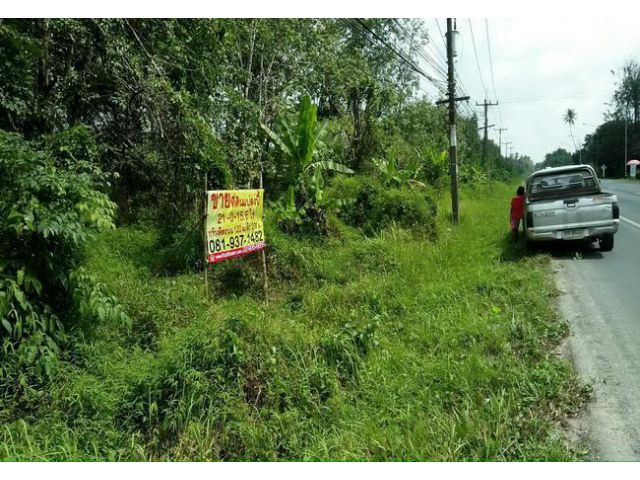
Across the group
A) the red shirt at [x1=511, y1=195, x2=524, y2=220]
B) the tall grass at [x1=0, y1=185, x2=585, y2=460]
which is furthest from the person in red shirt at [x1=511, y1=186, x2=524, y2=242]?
the tall grass at [x1=0, y1=185, x2=585, y2=460]

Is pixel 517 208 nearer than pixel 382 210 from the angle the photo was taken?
Yes

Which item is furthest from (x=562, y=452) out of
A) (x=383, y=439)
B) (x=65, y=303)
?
(x=65, y=303)

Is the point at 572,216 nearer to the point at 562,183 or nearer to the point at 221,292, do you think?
the point at 562,183

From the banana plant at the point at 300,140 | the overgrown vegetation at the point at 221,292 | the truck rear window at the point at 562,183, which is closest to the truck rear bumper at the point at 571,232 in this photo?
the overgrown vegetation at the point at 221,292

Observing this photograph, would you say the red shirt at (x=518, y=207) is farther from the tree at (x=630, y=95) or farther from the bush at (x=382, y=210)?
the tree at (x=630, y=95)

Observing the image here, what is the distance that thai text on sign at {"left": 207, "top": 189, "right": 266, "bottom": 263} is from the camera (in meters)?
6.08

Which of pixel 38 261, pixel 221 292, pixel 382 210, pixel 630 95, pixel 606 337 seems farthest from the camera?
pixel 630 95

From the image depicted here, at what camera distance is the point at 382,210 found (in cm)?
1147

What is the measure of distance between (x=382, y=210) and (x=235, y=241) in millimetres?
5576

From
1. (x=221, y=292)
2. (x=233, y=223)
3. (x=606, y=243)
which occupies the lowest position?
(x=221, y=292)

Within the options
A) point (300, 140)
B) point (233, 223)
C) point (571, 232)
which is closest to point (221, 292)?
point (233, 223)

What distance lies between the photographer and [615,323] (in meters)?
5.65

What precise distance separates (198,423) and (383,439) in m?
1.47

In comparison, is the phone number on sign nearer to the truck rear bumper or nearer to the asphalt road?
the asphalt road
